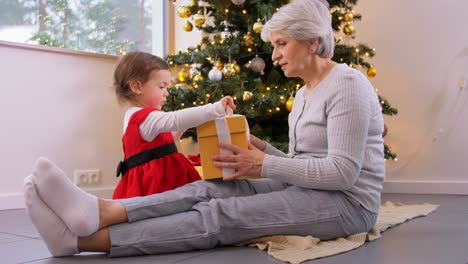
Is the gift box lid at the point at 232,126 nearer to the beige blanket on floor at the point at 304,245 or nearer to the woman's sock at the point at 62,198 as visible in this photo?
the beige blanket on floor at the point at 304,245

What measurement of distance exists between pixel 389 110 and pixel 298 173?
5.62 feet

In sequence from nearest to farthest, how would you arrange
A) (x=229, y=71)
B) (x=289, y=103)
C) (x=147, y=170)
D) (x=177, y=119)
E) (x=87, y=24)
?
(x=177, y=119), (x=147, y=170), (x=289, y=103), (x=229, y=71), (x=87, y=24)

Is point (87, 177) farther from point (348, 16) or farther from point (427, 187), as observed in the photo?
point (427, 187)

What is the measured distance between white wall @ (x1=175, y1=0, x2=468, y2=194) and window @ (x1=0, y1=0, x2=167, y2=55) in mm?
1496

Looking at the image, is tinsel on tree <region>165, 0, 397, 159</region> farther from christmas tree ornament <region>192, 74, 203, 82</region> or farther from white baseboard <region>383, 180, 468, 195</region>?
→ white baseboard <region>383, 180, 468, 195</region>

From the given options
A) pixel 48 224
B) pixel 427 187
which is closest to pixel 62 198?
pixel 48 224

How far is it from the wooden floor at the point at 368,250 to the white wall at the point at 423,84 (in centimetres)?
131

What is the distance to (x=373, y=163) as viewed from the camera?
149 centimetres

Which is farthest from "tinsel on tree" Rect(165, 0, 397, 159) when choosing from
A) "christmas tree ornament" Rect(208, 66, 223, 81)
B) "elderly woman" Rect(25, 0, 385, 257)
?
"elderly woman" Rect(25, 0, 385, 257)

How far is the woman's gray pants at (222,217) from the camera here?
50.9 inches

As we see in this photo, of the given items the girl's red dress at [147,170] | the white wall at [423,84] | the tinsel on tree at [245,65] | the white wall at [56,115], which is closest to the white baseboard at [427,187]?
the white wall at [423,84]

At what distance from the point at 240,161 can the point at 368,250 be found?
44 centimetres

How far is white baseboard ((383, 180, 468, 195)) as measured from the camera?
10.6 feet

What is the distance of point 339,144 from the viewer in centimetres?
137
